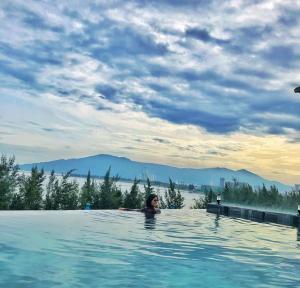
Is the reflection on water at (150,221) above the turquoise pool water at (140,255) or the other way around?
above

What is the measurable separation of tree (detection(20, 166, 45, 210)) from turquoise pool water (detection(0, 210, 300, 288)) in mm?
5213

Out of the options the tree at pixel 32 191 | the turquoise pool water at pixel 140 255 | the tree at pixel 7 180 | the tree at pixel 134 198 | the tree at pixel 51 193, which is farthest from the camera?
the tree at pixel 134 198

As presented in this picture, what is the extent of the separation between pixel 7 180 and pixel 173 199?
910 cm

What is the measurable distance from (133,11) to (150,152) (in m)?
15.0

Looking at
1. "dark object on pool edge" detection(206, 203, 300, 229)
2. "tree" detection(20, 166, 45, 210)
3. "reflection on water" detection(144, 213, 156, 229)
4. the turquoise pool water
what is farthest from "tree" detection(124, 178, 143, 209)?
the turquoise pool water

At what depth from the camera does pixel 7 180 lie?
18844mm

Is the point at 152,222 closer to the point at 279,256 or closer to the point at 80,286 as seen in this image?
the point at 279,256

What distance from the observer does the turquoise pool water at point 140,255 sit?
6.35 m

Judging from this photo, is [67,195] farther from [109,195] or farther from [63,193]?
[109,195]

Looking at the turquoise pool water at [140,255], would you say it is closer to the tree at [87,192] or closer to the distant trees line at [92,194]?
the distant trees line at [92,194]

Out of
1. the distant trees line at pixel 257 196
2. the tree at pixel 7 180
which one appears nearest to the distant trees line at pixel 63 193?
the tree at pixel 7 180

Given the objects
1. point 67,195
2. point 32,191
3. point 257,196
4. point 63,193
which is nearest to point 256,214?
point 257,196

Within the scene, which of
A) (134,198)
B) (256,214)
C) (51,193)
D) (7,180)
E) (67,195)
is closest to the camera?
(256,214)

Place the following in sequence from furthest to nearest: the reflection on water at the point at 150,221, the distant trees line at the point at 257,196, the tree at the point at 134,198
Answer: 1. the tree at the point at 134,198
2. the distant trees line at the point at 257,196
3. the reflection on water at the point at 150,221
